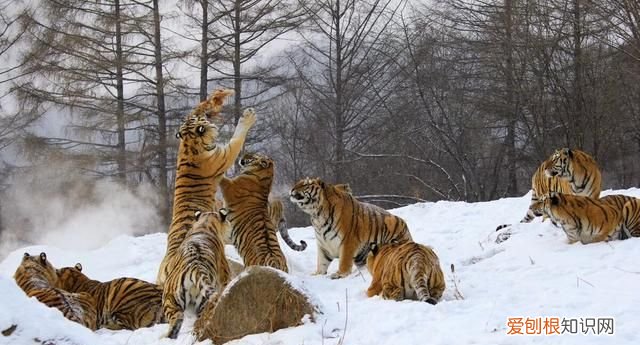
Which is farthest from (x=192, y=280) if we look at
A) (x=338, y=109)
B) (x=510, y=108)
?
(x=338, y=109)

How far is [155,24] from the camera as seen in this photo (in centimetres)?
1928

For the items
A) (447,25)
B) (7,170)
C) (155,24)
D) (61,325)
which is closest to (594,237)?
(61,325)

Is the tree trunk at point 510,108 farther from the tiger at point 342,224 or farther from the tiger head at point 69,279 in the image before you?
the tiger head at point 69,279

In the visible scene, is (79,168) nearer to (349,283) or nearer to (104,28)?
(104,28)

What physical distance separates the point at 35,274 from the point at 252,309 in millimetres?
3078

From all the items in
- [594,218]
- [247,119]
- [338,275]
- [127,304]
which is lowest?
[127,304]

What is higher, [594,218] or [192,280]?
[594,218]

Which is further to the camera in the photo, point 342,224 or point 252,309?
point 342,224

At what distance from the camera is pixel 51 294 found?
601 centimetres

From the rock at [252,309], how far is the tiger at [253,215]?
1.88 m

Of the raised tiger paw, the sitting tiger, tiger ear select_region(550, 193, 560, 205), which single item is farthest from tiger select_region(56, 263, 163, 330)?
tiger ear select_region(550, 193, 560, 205)

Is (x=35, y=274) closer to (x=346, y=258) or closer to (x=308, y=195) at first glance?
(x=308, y=195)

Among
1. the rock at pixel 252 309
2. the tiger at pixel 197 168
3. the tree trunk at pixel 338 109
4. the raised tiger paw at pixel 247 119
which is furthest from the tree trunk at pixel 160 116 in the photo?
the rock at pixel 252 309

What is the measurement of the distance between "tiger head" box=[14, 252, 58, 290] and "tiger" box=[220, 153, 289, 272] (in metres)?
1.89
